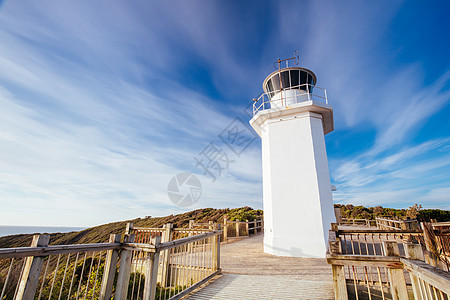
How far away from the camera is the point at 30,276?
241cm

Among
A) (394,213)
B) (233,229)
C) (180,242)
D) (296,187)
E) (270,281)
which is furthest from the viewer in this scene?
(394,213)

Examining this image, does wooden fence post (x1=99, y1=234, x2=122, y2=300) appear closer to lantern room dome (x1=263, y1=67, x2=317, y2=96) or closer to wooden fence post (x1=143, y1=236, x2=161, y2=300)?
wooden fence post (x1=143, y1=236, x2=161, y2=300)

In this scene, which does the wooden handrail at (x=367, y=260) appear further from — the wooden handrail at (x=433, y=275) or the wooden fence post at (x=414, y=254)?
the wooden handrail at (x=433, y=275)

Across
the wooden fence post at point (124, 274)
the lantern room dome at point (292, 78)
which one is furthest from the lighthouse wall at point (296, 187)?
the wooden fence post at point (124, 274)

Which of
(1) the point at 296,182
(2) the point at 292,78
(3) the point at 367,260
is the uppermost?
(2) the point at 292,78

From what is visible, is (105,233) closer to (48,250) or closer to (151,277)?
(151,277)

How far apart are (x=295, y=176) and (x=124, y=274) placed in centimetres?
712

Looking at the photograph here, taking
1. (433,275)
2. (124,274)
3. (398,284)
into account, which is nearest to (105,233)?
(124,274)

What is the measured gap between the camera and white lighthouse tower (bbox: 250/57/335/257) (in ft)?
26.8

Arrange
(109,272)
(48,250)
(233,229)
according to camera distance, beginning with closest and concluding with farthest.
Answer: (48,250)
(109,272)
(233,229)

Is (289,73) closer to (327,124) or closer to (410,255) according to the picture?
(327,124)

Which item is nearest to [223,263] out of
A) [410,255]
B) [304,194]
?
[304,194]

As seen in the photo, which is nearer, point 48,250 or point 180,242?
point 48,250

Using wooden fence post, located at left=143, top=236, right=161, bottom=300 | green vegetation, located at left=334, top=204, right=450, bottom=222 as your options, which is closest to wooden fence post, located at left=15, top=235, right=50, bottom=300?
wooden fence post, located at left=143, top=236, right=161, bottom=300
